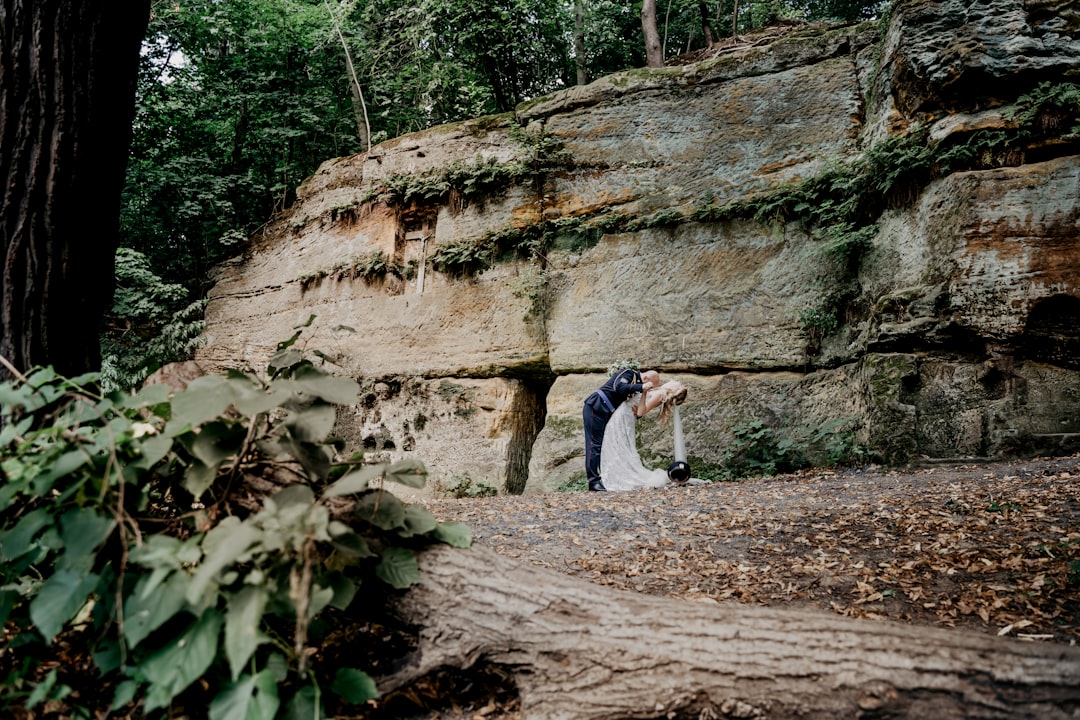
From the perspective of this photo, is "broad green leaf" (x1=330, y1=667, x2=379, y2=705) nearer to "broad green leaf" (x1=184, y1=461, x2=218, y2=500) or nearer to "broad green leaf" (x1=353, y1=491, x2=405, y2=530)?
"broad green leaf" (x1=353, y1=491, x2=405, y2=530)

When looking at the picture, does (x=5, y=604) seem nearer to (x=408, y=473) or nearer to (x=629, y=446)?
(x=408, y=473)

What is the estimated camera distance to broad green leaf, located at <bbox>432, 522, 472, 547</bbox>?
2.37m

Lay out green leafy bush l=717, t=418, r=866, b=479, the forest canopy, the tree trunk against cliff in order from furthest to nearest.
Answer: the forest canopy, the tree trunk against cliff, green leafy bush l=717, t=418, r=866, b=479

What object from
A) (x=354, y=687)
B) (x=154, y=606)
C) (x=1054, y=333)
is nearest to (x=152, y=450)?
(x=154, y=606)

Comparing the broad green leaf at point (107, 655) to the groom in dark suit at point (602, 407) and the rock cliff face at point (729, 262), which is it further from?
the rock cliff face at point (729, 262)

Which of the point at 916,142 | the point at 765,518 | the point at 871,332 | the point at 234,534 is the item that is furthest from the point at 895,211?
the point at 234,534

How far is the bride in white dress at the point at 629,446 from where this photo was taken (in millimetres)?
7750

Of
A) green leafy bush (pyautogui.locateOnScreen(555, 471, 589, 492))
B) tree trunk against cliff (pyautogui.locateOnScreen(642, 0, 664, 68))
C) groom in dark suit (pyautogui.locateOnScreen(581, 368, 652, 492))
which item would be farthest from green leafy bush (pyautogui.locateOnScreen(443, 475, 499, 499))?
tree trunk against cliff (pyautogui.locateOnScreen(642, 0, 664, 68))

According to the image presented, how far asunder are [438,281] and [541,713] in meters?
9.38

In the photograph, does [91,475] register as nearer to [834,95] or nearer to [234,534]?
[234,534]

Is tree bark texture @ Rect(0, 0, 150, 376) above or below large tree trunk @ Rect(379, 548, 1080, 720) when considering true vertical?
above

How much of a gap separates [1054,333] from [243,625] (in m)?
7.78

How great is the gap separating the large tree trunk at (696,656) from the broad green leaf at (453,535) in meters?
0.04

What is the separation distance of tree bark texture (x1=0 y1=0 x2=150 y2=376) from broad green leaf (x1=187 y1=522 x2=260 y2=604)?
57.1 inches
